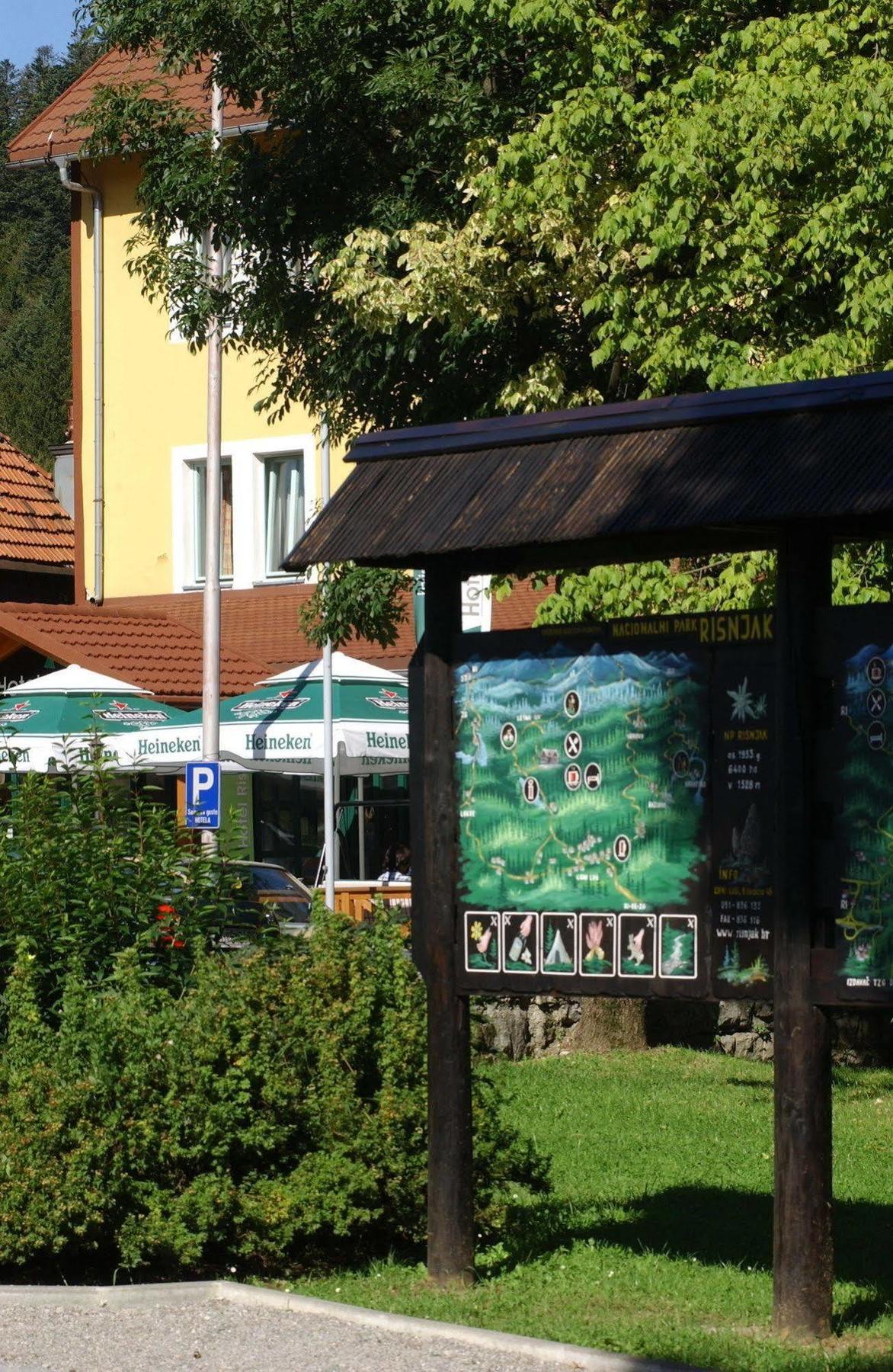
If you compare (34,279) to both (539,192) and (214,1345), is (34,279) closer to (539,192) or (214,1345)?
(539,192)

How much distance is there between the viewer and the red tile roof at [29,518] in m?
34.6

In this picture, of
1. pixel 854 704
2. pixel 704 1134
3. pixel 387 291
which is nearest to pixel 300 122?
pixel 387 291

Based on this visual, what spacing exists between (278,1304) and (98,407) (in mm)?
27346

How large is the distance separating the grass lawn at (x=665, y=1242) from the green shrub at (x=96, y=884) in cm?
158

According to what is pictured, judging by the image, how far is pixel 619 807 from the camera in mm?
7230

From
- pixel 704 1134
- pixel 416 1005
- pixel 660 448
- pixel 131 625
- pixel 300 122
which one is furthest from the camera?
pixel 131 625

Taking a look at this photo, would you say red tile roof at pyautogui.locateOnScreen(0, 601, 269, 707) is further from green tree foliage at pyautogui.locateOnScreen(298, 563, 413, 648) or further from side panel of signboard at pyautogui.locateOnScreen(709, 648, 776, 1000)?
side panel of signboard at pyautogui.locateOnScreen(709, 648, 776, 1000)

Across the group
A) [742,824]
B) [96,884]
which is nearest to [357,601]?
[96,884]

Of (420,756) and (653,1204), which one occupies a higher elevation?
(420,756)

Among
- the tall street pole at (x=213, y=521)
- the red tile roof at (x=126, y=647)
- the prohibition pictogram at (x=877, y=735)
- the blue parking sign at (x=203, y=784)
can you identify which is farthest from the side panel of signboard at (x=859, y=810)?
the red tile roof at (x=126, y=647)

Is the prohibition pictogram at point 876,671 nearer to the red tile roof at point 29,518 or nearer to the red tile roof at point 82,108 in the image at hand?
the red tile roof at point 82,108

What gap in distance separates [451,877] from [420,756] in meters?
0.48

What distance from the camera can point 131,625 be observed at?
100 ft

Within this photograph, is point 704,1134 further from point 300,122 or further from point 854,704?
point 300,122
